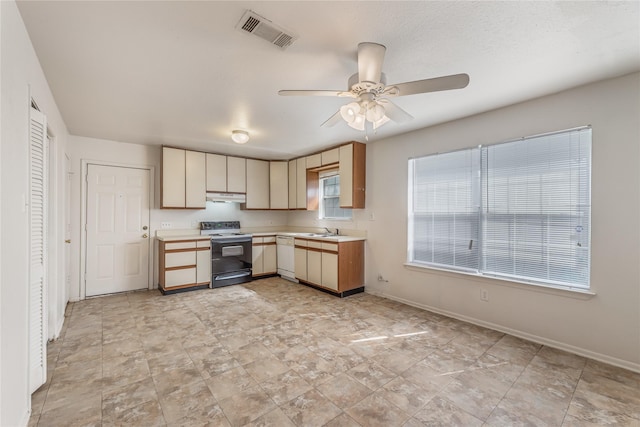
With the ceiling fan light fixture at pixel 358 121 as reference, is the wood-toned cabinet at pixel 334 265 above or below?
below

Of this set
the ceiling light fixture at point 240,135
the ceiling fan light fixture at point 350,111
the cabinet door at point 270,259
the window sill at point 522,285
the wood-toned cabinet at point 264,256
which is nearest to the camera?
the ceiling fan light fixture at point 350,111

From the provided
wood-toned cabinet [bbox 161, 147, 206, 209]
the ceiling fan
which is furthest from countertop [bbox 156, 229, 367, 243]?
the ceiling fan

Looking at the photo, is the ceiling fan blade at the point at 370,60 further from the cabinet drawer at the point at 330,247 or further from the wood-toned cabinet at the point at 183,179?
the wood-toned cabinet at the point at 183,179

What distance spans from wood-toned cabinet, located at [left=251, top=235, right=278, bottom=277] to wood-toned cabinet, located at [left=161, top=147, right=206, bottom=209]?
1256mm

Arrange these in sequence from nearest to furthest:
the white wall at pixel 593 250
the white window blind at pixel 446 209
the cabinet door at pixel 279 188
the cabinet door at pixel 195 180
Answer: the white wall at pixel 593 250 < the white window blind at pixel 446 209 < the cabinet door at pixel 195 180 < the cabinet door at pixel 279 188

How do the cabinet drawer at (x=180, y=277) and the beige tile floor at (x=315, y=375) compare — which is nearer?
the beige tile floor at (x=315, y=375)

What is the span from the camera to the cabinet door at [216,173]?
5098 mm

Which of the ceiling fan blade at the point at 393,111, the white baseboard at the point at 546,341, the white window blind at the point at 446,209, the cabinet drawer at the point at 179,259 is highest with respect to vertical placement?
the ceiling fan blade at the point at 393,111

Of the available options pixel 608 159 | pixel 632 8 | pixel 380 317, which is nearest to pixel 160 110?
pixel 380 317

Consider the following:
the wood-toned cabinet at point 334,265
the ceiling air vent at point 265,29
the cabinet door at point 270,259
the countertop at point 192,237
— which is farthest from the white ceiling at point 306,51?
the cabinet door at point 270,259

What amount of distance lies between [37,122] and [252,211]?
4.06 m

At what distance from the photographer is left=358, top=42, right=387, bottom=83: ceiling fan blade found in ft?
5.89

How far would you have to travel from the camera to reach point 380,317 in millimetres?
3438

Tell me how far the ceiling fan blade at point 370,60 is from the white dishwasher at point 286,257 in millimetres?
3824
